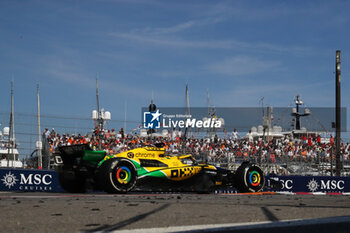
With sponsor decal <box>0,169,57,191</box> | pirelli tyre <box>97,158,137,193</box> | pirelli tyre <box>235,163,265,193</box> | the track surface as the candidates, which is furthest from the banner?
the track surface

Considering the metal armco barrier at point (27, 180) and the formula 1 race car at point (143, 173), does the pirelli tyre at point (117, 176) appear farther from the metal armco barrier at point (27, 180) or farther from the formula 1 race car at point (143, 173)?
the metal armco barrier at point (27, 180)

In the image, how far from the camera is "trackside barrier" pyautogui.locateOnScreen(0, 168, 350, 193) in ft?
39.5

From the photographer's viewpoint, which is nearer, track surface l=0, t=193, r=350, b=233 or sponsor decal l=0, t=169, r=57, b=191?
track surface l=0, t=193, r=350, b=233

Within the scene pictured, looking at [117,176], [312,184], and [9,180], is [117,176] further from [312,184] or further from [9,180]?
[312,184]

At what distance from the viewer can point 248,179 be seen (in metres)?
12.2

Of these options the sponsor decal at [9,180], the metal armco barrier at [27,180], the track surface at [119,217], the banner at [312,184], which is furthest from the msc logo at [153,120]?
the track surface at [119,217]

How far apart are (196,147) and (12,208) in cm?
1342

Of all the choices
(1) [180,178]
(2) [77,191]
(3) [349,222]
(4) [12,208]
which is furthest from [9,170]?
(3) [349,222]

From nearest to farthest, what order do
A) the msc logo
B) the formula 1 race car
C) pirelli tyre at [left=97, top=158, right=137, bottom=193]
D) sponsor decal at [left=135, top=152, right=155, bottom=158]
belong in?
1. pirelli tyre at [left=97, top=158, right=137, bottom=193]
2. the formula 1 race car
3. sponsor decal at [left=135, top=152, right=155, bottom=158]
4. the msc logo

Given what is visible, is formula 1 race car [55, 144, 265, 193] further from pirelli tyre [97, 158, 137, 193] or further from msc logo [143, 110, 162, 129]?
msc logo [143, 110, 162, 129]

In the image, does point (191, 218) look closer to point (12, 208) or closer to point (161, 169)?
point (12, 208)

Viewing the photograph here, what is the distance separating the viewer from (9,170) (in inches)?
473

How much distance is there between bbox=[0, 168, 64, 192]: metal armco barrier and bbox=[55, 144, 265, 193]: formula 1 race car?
135cm

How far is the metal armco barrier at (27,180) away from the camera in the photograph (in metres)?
12.0
